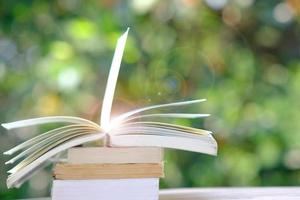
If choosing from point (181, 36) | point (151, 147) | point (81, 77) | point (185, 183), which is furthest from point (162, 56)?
point (151, 147)

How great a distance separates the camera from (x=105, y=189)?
634mm

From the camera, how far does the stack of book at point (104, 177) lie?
0.63 m

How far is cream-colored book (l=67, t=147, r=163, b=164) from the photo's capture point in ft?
2.10

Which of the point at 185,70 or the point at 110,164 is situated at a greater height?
the point at 185,70

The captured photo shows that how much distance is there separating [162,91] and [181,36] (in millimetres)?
184

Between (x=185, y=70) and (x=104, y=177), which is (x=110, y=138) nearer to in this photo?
(x=104, y=177)

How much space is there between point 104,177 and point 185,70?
0.97 m

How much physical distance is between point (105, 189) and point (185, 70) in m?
0.97

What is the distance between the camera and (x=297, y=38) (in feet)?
5.39

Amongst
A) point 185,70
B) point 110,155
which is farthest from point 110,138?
point 185,70

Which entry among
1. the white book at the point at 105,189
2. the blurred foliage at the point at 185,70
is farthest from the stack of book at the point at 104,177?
the blurred foliage at the point at 185,70

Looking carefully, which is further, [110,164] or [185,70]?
[185,70]

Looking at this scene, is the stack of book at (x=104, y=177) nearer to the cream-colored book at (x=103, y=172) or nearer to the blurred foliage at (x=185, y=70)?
the cream-colored book at (x=103, y=172)

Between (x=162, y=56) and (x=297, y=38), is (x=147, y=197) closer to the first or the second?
(x=162, y=56)
